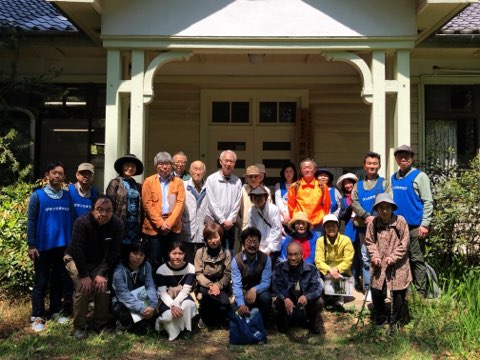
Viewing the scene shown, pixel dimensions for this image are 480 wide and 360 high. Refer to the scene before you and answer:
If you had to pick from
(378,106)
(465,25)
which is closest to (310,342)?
(378,106)

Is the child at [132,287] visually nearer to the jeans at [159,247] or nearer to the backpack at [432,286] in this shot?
the jeans at [159,247]

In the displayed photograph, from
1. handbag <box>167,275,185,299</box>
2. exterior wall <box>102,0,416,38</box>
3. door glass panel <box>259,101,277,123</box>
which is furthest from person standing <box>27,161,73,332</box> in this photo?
door glass panel <box>259,101,277,123</box>

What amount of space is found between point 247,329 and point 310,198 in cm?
174

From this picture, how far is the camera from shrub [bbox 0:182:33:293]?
540 centimetres

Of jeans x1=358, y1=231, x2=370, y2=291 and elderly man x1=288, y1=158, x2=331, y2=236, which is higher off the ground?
→ elderly man x1=288, y1=158, x2=331, y2=236

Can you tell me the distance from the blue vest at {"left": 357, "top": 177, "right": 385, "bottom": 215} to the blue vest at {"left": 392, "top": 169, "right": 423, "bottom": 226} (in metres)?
0.20

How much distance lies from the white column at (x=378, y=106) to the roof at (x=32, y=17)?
4.58 m

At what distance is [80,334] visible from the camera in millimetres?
4715

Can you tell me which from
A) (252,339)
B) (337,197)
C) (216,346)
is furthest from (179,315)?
(337,197)

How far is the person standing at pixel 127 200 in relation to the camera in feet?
16.8

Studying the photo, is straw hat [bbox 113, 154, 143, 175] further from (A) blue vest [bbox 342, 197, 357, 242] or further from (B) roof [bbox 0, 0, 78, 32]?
(B) roof [bbox 0, 0, 78, 32]

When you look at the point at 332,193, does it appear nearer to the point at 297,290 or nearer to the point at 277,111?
the point at 297,290

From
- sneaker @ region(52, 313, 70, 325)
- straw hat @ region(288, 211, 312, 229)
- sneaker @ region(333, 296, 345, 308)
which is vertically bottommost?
sneaker @ region(52, 313, 70, 325)

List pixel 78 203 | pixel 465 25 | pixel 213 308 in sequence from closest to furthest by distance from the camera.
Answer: pixel 213 308 < pixel 78 203 < pixel 465 25
